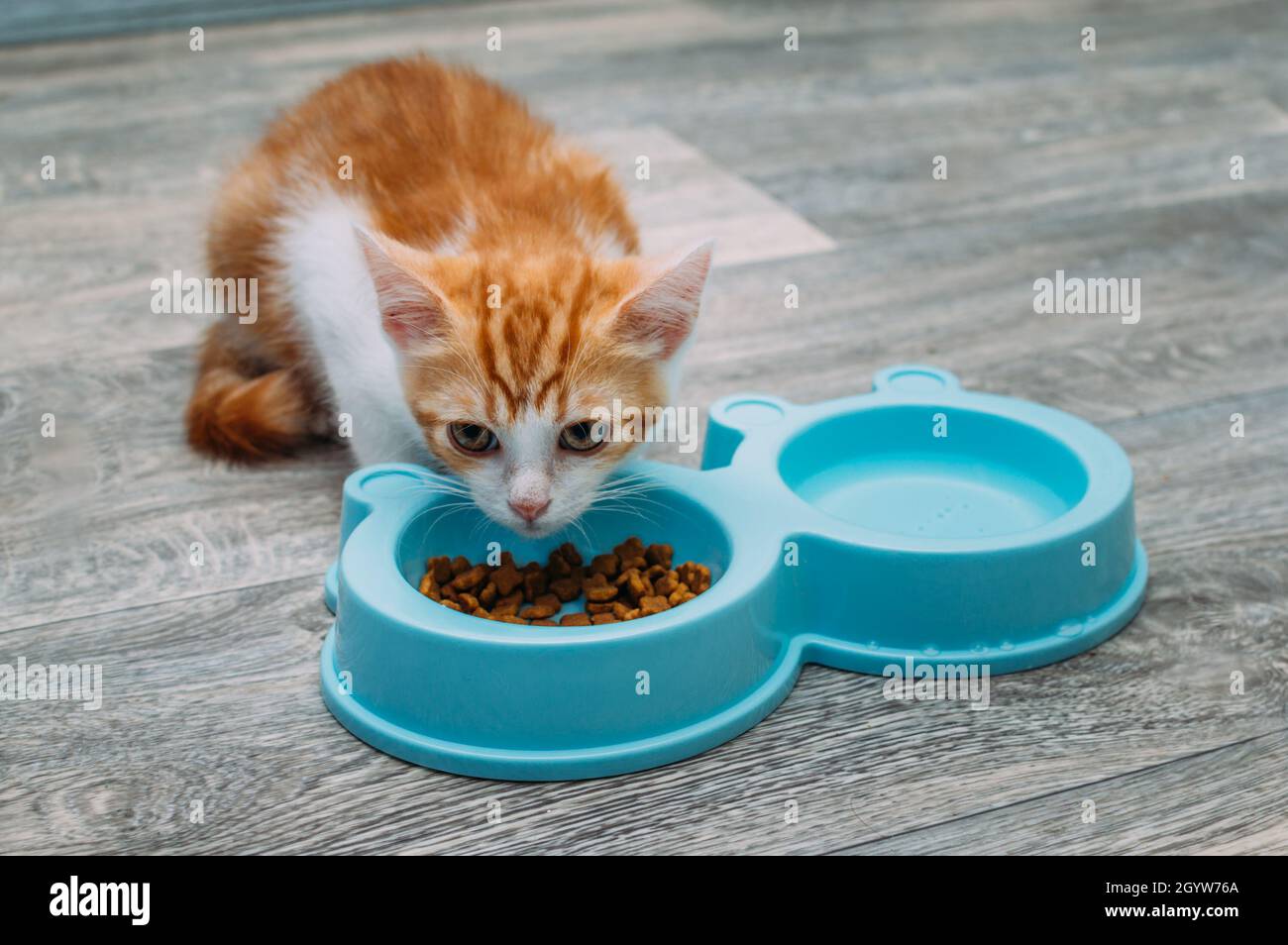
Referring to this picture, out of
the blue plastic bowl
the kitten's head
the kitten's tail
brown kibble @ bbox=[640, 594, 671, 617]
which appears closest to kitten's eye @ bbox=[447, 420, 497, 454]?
the kitten's head

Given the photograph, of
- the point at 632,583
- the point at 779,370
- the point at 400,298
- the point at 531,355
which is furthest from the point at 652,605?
the point at 779,370

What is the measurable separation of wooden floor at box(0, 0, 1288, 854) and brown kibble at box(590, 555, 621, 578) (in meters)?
0.24

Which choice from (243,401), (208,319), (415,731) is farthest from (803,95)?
(415,731)

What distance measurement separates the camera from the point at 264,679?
1.48 m

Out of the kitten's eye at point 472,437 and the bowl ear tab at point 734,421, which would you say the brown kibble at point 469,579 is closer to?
the kitten's eye at point 472,437

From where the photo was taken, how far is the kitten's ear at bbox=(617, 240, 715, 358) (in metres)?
1.37

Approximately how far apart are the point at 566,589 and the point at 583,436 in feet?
0.62

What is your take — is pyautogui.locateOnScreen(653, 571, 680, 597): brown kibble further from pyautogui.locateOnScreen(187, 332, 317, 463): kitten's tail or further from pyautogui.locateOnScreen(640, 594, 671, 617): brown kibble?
pyautogui.locateOnScreen(187, 332, 317, 463): kitten's tail

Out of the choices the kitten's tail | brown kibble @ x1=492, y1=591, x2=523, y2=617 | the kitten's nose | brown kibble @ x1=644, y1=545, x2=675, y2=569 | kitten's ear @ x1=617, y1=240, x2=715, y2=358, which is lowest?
brown kibble @ x1=492, y1=591, x2=523, y2=617

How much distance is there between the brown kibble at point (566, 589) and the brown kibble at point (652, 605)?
10 cm

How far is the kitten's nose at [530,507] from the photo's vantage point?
137 cm

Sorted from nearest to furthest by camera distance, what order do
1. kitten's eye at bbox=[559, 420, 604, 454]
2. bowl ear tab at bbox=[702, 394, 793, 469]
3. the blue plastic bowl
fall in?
1. the blue plastic bowl
2. kitten's eye at bbox=[559, 420, 604, 454]
3. bowl ear tab at bbox=[702, 394, 793, 469]

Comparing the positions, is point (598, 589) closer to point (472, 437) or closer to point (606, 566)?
point (606, 566)

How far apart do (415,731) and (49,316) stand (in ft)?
4.41
